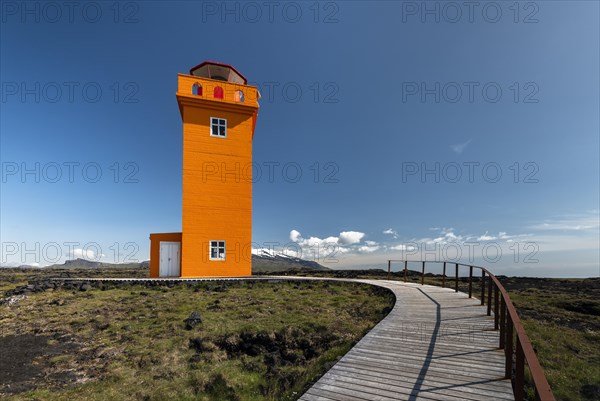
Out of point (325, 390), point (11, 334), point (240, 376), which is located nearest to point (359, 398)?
point (325, 390)

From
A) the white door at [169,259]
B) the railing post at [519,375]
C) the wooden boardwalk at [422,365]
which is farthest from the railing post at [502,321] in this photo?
the white door at [169,259]

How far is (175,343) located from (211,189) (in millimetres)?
14035

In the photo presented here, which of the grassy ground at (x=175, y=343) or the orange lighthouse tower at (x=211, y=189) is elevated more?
the orange lighthouse tower at (x=211, y=189)

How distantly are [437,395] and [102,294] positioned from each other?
17793 millimetres

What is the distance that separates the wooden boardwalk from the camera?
15.7ft

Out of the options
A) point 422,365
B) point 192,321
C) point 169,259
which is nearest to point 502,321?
point 422,365

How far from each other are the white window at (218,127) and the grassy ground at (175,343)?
39.7 ft

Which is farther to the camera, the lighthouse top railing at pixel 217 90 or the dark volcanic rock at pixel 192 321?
the lighthouse top railing at pixel 217 90

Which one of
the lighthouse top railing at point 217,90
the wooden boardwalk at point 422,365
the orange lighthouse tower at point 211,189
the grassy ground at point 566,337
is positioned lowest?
the grassy ground at point 566,337

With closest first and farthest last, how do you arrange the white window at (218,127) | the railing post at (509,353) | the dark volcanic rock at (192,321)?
the railing post at (509,353)
the dark volcanic rock at (192,321)
the white window at (218,127)

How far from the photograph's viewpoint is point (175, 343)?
10.1m

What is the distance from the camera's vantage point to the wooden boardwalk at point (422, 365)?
480cm

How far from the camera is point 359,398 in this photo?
4.70 m

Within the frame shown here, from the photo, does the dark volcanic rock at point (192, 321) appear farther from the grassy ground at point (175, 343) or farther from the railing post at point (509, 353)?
the railing post at point (509, 353)
